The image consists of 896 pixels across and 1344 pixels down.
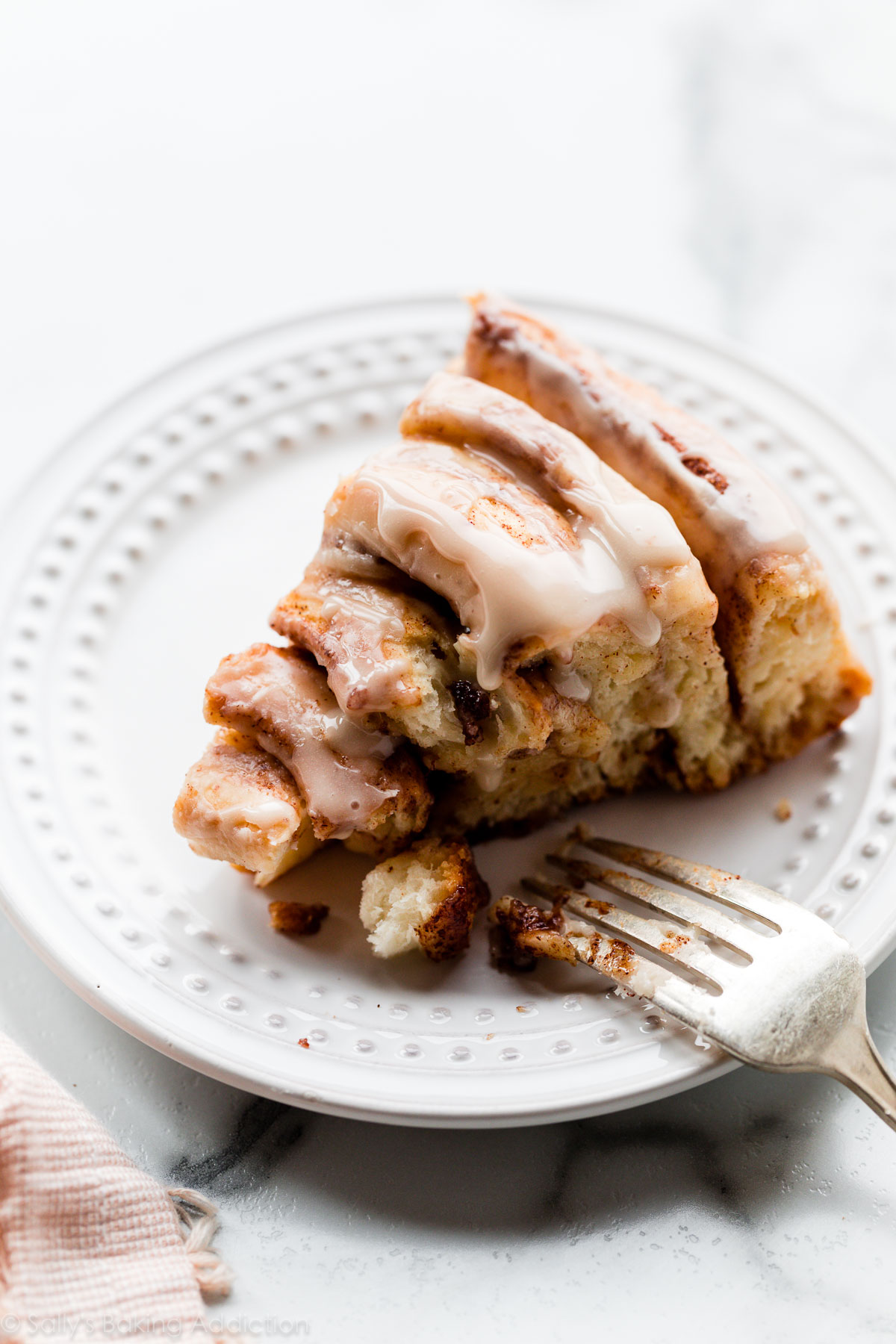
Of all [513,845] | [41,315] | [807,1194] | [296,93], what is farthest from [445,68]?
[807,1194]

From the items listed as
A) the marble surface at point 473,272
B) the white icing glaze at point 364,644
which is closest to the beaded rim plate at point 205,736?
the marble surface at point 473,272

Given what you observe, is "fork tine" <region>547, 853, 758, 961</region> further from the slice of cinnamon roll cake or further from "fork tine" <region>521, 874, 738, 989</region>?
the slice of cinnamon roll cake

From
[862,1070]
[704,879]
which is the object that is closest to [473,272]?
[704,879]

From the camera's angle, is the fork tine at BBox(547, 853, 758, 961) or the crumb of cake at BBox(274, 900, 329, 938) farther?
the crumb of cake at BBox(274, 900, 329, 938)

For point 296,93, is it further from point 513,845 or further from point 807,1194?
point 807,1194

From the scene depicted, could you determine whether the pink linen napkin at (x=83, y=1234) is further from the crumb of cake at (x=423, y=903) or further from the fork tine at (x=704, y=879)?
the fork tine at (x=704, y=879)

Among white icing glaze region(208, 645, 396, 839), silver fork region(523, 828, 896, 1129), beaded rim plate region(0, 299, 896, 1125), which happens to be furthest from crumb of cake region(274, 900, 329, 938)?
silver fork region(523, 828, 896, 1129)
